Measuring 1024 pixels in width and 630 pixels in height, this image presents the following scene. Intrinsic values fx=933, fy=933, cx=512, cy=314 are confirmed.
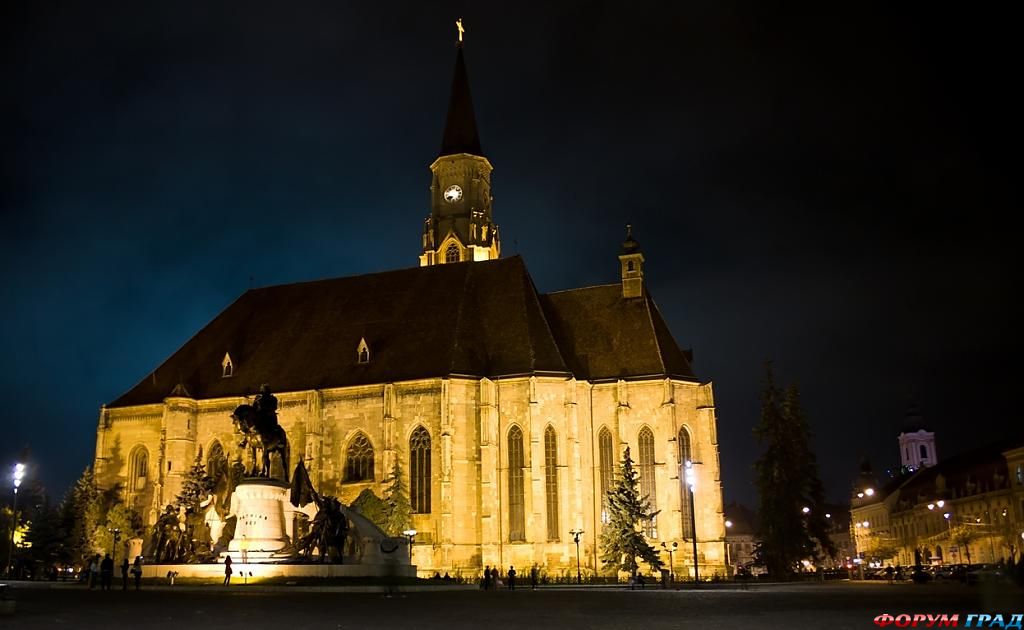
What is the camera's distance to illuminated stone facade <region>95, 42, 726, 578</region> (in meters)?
45.8

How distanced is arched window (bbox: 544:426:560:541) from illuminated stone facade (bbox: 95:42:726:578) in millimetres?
65

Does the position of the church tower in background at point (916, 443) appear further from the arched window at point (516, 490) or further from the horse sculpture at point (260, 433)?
the horse sculpture at point (260, 433)

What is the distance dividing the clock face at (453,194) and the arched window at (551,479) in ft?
82.7

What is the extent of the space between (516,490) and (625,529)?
641cm

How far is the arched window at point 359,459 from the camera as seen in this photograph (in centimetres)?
4853

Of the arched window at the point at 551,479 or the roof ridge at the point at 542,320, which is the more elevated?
the roof ridge at the point at 542,320

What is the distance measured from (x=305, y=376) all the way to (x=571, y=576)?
18175mm

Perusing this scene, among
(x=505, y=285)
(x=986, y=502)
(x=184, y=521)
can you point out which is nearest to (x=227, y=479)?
(x=184, y=521)

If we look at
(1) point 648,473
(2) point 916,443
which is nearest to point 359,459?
(1) point 648,473

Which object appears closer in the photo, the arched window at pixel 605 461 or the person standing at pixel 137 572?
the person standing at pixel 137 572

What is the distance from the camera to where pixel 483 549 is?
44.8m

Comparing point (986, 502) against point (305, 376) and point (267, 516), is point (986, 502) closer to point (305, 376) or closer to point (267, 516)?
point (305, 376)

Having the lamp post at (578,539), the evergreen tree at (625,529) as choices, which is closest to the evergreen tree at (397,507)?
the lamp post at (578,539)

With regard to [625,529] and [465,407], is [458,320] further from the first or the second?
[625,529]
